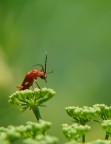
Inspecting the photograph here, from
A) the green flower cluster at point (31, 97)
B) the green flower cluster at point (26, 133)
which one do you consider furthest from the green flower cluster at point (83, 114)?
the green flower cluster at point (26, 133)

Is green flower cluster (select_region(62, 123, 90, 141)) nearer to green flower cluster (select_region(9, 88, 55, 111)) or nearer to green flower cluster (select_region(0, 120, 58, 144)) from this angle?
green flower cluster (select_region(0, 120, 58, 144))

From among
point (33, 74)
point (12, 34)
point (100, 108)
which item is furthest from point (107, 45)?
point (100, 108)

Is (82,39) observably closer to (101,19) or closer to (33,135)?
(101,19)

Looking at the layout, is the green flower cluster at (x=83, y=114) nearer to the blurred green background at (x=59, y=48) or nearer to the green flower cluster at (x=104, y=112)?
the green flower cluster at (x=104, y=112)

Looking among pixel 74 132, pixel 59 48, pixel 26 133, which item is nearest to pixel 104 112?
pixel 74 132

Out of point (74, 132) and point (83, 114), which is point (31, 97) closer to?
point (83, 114)
